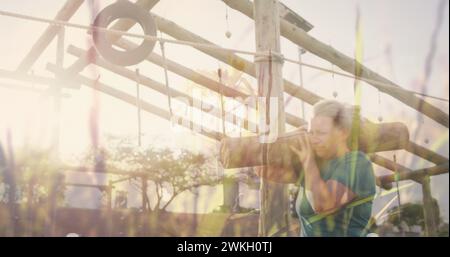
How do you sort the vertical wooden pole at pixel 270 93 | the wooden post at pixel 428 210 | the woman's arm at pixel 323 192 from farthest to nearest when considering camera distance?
the wooden post at pixel 428 210, the vertical wooden pole at pixel 270 93, the woman's arm at pixel 323 192

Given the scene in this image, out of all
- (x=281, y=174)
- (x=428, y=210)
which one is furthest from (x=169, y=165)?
(x=281, y=174)

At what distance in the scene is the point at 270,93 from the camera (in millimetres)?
4297

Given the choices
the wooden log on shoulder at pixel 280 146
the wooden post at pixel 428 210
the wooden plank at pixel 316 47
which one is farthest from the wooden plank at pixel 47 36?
the wooden post at pixel 428 210

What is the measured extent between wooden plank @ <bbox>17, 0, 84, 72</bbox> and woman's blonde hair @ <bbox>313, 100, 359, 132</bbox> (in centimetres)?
513

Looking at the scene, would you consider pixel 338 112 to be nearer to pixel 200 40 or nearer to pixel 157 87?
pixel 200 40

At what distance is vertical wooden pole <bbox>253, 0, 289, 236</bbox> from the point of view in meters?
4.09

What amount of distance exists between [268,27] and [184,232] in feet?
32.9

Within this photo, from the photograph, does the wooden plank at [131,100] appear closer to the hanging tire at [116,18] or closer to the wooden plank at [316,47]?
the hanging tire at [116,18]

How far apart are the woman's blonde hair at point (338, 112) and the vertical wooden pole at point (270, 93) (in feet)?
4.07

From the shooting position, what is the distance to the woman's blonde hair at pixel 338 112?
254 cm

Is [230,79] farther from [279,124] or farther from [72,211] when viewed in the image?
[72,211]

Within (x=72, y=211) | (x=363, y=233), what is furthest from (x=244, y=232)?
(x=363, y=233)

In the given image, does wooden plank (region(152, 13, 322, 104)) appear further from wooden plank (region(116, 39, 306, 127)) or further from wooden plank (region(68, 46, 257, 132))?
wooden plank (region(68, 46, 257, 132))
